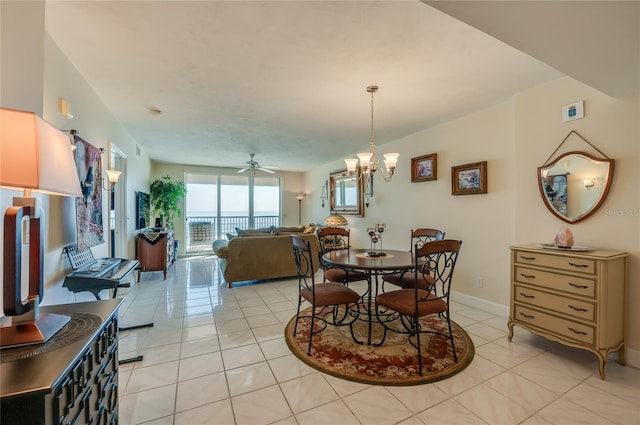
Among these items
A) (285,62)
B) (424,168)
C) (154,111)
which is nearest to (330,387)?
(285,62)

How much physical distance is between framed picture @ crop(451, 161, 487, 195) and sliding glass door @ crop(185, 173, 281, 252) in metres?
5.87

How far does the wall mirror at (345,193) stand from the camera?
568 cm

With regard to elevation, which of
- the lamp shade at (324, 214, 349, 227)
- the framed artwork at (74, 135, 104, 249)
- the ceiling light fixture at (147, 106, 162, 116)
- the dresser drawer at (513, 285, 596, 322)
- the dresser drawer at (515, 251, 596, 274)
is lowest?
the dresser drawer at (513, 285, 596, 322)

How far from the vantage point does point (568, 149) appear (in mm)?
2520

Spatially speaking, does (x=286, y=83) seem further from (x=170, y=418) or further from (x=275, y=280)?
(x=275, y=280)

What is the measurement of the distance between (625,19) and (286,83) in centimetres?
225

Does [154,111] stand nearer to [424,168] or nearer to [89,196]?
[89,196]

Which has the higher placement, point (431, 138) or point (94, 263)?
point (431, 138)

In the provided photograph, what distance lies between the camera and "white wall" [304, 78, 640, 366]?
86.0 inches

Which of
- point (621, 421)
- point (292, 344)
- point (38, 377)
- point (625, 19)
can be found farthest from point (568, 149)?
point (38, 377)

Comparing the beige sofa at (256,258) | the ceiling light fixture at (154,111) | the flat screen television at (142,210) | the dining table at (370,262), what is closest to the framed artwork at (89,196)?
the ceiling light fixture at (154,111)

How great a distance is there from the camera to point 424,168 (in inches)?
159

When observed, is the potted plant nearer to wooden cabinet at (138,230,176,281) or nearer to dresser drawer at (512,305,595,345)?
wooden cabinet at (138,230,176,281)

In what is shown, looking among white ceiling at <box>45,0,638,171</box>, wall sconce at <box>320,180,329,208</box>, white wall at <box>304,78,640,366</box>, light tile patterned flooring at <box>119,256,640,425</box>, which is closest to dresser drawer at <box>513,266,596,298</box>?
white wall at <box>304,78,640,366</box>
